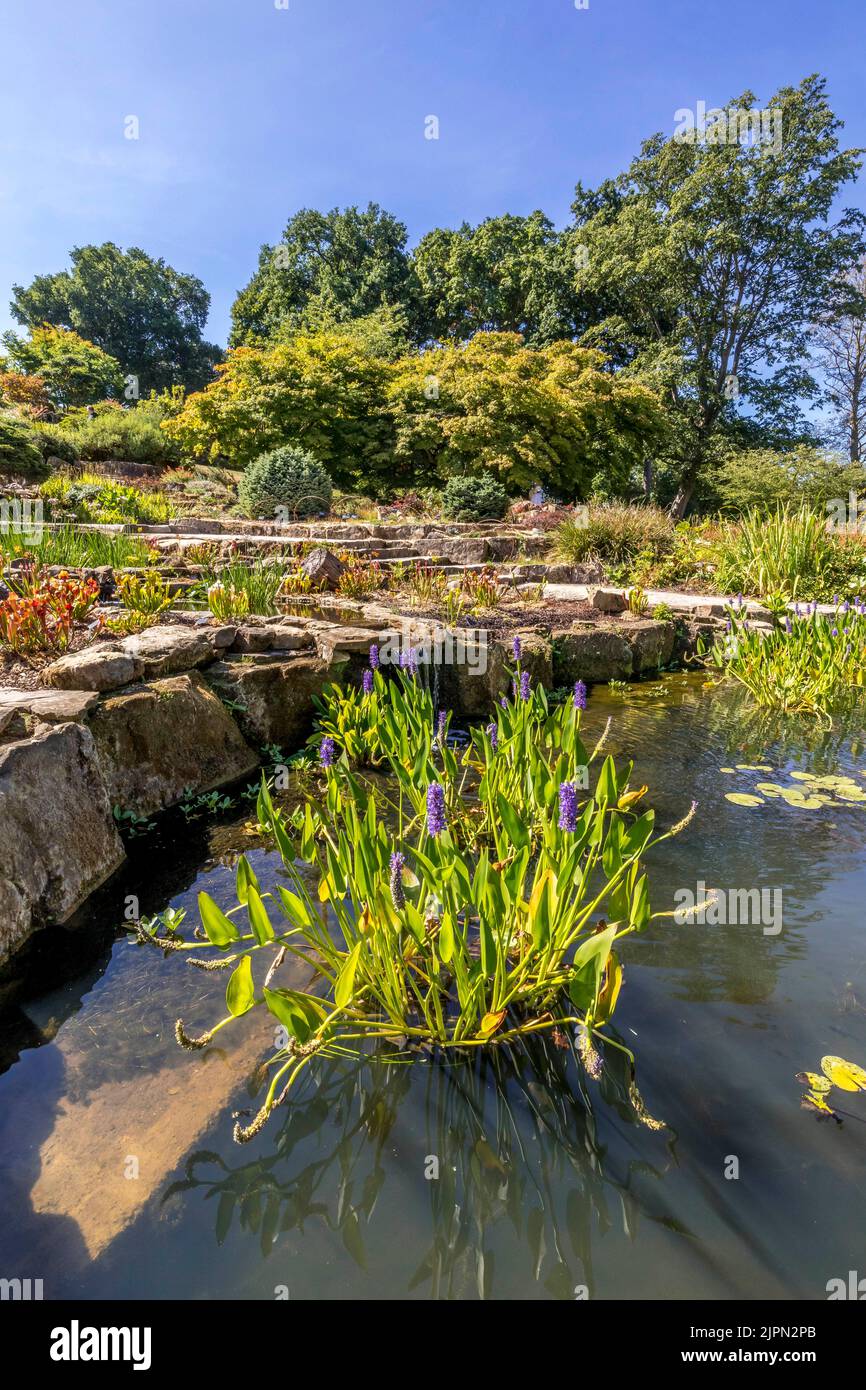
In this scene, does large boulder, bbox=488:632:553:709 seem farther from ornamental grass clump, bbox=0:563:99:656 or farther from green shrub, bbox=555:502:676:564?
green shrub, bbox=555:502:676:564

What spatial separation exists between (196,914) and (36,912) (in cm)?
60

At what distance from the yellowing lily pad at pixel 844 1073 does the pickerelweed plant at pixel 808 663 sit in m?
4.25

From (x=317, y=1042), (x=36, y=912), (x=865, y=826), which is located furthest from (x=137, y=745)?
(x=865, y=826)

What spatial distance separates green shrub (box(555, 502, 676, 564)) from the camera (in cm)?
1061

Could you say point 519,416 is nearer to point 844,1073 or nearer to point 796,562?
point 796,562

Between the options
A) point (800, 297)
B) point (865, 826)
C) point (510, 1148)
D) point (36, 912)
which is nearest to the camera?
point (510, 1148)

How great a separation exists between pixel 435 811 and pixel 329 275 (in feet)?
118

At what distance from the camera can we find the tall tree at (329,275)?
3019 cm

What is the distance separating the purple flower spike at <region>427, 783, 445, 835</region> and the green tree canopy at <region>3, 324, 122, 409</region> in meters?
30.6

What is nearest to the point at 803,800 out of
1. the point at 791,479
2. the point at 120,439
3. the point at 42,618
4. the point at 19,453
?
the point at 42,618

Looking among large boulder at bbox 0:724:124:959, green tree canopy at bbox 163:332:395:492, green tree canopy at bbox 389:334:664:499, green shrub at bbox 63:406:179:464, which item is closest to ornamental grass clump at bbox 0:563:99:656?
large boulder at bbox 0:724:124:959

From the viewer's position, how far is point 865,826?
3604 mm

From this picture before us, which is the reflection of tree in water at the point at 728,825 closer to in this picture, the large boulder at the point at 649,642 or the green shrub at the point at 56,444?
the large boulder at the point at 649,642
